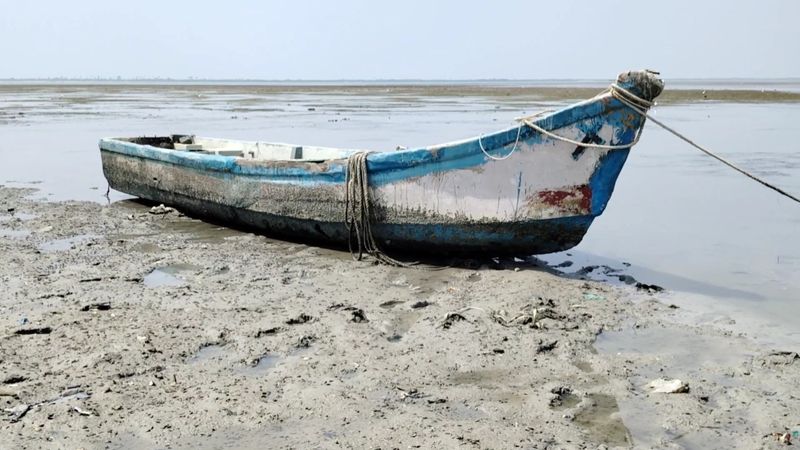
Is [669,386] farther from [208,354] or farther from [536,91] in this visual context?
[536,91]

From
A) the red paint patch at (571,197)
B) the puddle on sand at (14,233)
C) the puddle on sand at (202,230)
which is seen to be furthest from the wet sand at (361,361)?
the puddle on sand at (202,230)

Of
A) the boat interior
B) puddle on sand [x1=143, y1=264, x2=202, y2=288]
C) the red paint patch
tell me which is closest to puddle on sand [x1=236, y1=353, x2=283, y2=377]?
puddle on sand [x1=143, y1=264, x2=202, y2=288]

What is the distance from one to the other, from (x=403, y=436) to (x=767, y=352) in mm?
2603

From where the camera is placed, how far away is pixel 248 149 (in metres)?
10.8

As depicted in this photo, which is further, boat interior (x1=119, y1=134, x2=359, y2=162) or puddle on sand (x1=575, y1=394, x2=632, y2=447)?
boat interior (x1=119, y1=134, x2=359, y2=162)

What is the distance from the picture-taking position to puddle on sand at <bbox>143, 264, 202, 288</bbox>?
6.37 m

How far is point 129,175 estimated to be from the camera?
1022cm

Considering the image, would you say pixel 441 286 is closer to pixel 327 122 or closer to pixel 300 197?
pixel 300 197

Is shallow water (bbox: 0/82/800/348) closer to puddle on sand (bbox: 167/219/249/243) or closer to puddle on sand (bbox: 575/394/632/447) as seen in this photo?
puddle on sand (bbox: 167/219/249/243)

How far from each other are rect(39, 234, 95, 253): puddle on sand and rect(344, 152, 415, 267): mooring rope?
9.13 feet

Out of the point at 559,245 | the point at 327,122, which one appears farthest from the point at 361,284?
the point at 327,122

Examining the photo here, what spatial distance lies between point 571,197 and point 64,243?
5.01 metres

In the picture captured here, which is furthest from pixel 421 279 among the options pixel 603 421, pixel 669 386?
pixel 603 421

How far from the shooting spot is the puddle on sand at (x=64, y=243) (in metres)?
7.51
